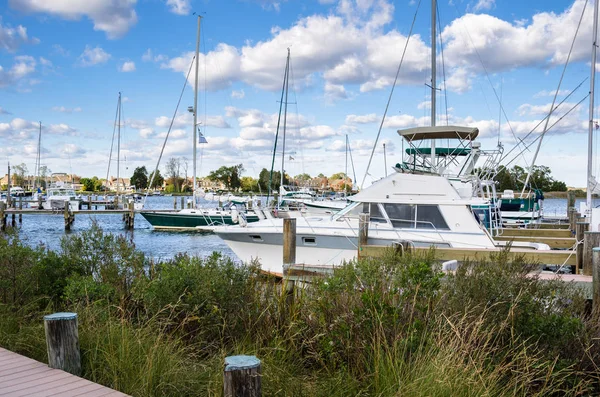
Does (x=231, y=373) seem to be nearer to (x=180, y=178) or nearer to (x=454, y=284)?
(x=454, y=284)

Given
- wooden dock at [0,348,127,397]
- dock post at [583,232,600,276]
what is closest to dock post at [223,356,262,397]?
wooden dock at [0,348,127,397]

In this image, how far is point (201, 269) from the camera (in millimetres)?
6902

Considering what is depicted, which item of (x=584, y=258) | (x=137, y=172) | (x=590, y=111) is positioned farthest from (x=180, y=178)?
(x=584, y=258)

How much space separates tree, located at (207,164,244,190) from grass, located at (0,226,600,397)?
123620 millimetres

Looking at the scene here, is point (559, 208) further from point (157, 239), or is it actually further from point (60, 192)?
point (60, 192)

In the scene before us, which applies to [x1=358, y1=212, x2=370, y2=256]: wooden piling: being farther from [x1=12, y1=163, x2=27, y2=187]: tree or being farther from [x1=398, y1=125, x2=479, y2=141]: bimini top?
[x1=12, y1=163, x2=27, y2=187]: tree

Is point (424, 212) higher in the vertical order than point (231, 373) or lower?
higher

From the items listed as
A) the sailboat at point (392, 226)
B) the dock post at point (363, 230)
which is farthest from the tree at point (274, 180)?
the dock post at point (363, 230)

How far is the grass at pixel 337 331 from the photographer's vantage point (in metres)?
4.95

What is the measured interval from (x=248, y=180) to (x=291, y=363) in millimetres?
143303

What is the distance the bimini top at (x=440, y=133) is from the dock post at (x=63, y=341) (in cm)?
1300

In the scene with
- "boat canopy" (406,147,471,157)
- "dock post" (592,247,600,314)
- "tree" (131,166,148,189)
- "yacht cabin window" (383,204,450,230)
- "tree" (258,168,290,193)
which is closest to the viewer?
"dock post" (592,247,600,314)

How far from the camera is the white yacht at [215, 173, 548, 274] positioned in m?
13.7

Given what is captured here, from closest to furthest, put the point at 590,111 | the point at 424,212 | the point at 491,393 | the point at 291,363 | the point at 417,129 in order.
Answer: the point at 491,393, the point at 291,363, the point at 424,212, the point at 417,129, the point at 590,111
